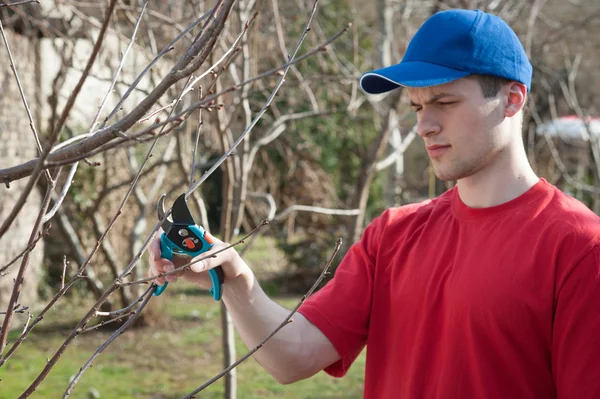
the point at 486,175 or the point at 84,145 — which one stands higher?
the point at 84,145

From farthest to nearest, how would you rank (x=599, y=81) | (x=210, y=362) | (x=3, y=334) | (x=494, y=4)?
(x=599, y=81)
(x=210, y=362)
(x=494, y=4)
(x=3, y=334)

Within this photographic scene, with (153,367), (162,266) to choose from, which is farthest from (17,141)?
(162,266)

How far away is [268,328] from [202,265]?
355 mm

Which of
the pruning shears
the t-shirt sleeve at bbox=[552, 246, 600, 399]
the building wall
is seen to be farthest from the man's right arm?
the building wall

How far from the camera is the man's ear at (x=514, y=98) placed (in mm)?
1898

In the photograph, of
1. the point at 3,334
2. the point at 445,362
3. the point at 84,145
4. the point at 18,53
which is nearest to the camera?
the point at 84,145

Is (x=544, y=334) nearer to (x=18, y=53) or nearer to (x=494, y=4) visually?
(x=494, y=4)

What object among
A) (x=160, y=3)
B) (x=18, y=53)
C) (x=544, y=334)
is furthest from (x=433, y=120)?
(x=18, y=53)

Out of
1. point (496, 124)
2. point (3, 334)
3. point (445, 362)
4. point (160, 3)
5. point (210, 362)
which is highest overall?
point (160, 3)

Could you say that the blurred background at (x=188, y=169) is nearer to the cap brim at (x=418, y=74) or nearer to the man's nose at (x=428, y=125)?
the cap brim at (x=418, y=74)

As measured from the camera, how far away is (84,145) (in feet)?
4.03

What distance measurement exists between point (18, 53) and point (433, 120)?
24.1ft

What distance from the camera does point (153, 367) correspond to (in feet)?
22.0

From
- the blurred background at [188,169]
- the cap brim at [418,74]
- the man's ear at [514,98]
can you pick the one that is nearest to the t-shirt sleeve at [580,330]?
the man's ear at [514,98]
